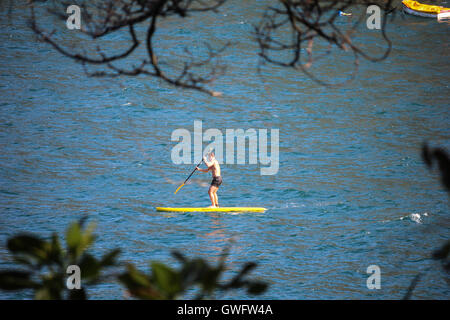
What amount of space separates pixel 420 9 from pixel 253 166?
22.5 metres

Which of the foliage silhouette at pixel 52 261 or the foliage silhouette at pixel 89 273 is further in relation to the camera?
the foliage silhouette at pixel 52 261

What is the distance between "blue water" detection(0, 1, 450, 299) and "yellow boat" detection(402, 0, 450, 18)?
1.65ft

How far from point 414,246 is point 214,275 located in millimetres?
16490

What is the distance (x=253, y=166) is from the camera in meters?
25.3

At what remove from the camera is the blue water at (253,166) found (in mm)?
16875

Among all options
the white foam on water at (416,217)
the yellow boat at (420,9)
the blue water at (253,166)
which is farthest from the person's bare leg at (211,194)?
the yellow boat at (420,9)

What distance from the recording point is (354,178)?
77.1 ft

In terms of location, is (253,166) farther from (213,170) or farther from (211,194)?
(213,170)

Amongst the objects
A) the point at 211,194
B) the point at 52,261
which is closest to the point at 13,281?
the point at 52,261

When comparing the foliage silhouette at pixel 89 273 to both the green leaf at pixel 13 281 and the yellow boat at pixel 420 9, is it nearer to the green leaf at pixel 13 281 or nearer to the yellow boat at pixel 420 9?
the green leaf at pixel 13 281

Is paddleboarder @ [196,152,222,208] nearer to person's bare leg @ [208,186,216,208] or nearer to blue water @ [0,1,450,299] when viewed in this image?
person's bare leg @ [208,186,216,208]

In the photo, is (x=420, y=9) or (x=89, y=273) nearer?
(x=89, y=273)

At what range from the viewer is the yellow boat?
41.8 m

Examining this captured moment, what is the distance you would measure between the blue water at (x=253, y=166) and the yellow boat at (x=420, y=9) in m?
0.50
